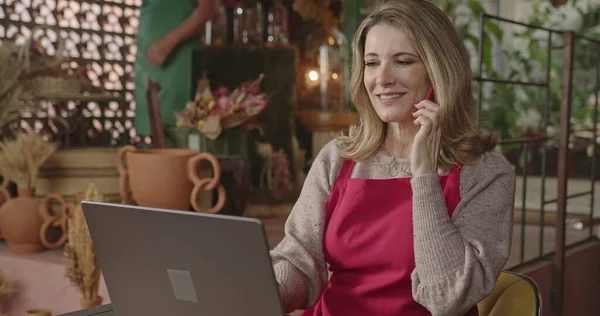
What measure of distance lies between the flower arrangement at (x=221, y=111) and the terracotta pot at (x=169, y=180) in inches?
16.8

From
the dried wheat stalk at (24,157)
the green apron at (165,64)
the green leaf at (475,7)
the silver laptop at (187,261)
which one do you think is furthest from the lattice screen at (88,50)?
the silver laptop at (187,261)

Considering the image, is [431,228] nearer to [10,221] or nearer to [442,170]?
[442,170]

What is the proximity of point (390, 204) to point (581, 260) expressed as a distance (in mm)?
2519

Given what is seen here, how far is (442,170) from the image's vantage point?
1543 mm

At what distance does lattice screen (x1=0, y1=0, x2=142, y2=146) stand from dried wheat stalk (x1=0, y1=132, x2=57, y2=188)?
0.53 meters

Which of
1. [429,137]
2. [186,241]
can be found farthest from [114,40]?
[186,241]

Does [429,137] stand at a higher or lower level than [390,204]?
higher

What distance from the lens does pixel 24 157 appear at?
288cm

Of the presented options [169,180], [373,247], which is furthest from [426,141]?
[169,180]

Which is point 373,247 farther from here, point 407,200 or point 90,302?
point 90,302

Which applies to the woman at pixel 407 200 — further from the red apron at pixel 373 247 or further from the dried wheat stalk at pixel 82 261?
the dried wheat stalk at pixel 82 261

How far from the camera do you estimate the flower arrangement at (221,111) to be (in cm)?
329

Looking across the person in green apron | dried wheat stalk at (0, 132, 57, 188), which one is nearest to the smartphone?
dried wheat stalk at (0, 132, 57, 188)

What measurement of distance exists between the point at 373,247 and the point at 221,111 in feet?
6.14
